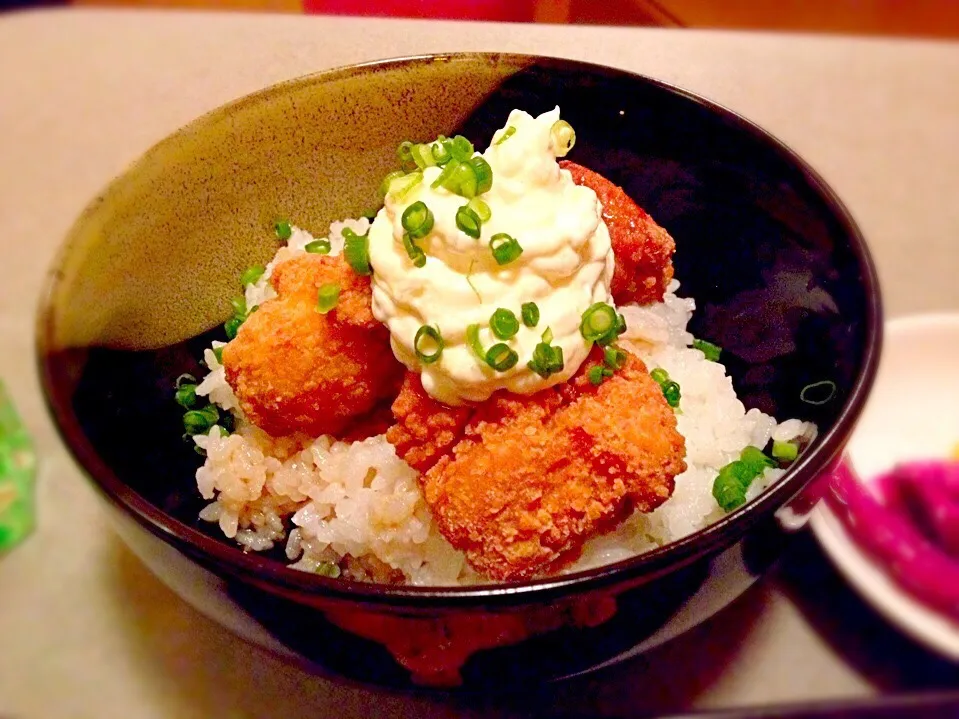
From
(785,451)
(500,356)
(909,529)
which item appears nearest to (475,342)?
(500,356)

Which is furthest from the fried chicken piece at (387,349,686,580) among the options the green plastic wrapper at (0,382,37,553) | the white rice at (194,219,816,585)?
the green plastic wrapper at (0,382,37,553)

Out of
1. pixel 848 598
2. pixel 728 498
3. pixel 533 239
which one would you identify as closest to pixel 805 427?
pixel 728 498

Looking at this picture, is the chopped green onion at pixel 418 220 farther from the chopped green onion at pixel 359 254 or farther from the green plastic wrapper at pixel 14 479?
the green plastic wrapper at pixel 14 479

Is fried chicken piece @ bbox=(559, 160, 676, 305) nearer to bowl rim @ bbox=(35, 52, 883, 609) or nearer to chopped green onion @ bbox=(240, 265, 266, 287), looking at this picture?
bowl rim @ bbox=(35, 52, 883, 609)

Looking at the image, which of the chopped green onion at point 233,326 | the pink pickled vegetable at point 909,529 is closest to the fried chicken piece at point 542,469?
the pink pickled vegetable at point 909,529

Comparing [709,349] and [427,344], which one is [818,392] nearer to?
[709,349]

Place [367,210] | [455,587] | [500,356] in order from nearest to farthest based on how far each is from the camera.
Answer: [455,587], [500,356], [367,210]

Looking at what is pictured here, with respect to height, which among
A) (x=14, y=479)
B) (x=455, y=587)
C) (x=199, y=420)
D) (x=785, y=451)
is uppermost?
(x=455, y=587)
